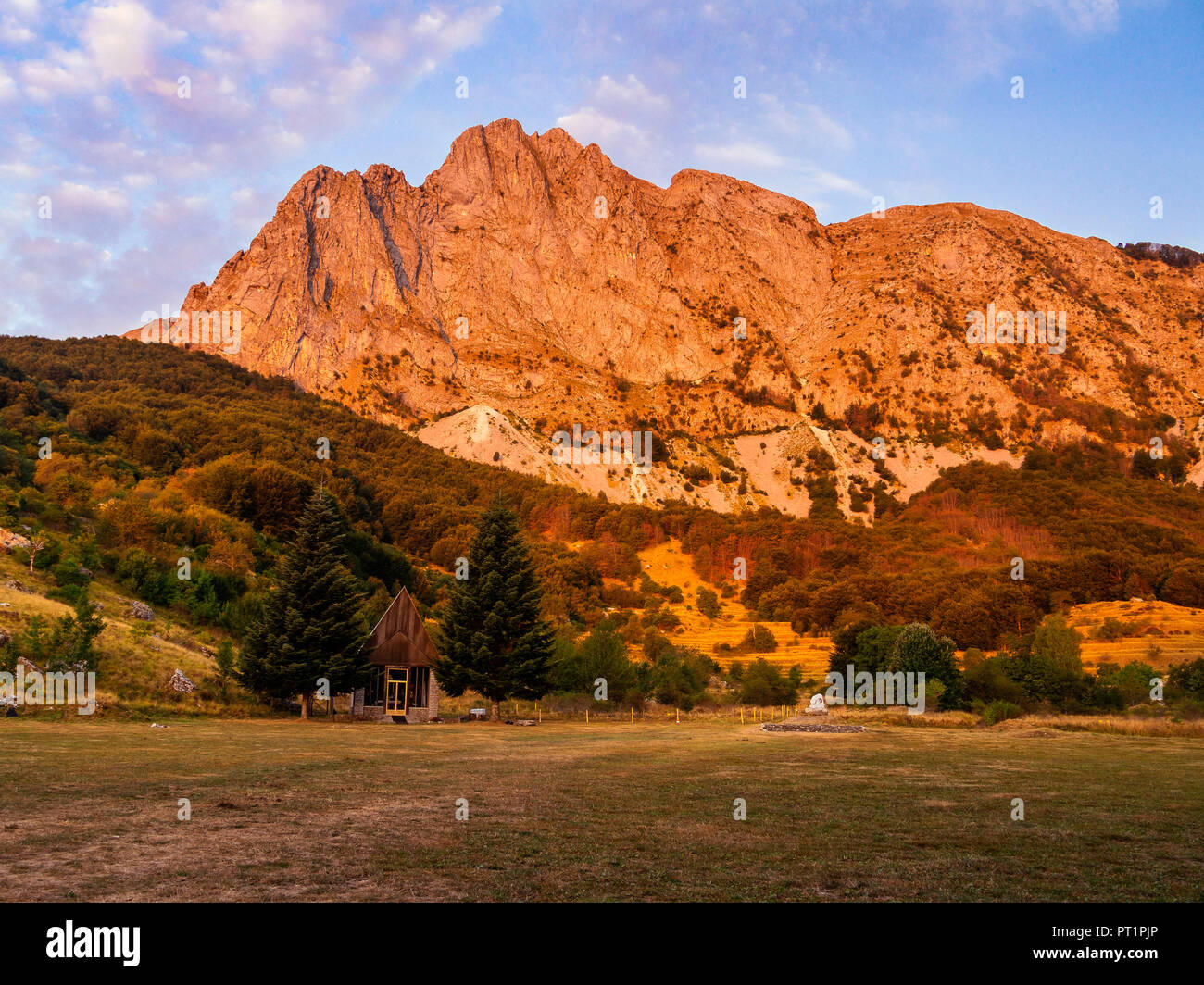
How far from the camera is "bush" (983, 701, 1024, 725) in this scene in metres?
37.5

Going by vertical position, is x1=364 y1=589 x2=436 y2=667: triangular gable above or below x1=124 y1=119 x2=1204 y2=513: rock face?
below

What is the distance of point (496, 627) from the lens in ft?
125

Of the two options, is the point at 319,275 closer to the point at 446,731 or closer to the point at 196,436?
the point at 196,436

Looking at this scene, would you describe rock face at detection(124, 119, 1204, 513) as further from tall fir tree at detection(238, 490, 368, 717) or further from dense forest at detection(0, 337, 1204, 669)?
tall fir tree at detection(238, 490, 368, 717)

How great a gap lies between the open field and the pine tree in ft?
56.1

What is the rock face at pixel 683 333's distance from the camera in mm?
160500

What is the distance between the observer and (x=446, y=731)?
3012 centimetres

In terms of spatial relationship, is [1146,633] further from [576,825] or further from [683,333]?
[683,333]

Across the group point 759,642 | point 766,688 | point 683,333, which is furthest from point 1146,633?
point 683,333

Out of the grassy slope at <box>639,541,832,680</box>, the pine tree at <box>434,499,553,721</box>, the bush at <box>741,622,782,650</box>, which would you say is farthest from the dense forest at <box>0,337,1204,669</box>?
the bush at <box>741,622,782,650</box>

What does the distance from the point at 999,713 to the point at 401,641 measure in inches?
1098

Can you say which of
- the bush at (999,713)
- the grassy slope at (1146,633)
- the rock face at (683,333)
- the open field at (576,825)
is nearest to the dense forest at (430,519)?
the grassy slope at (1146,633)

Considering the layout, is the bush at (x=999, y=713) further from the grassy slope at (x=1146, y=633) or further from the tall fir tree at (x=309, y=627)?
the tall fir tree at (x=309, y=627)

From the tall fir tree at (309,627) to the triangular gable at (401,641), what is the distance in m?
0.99
